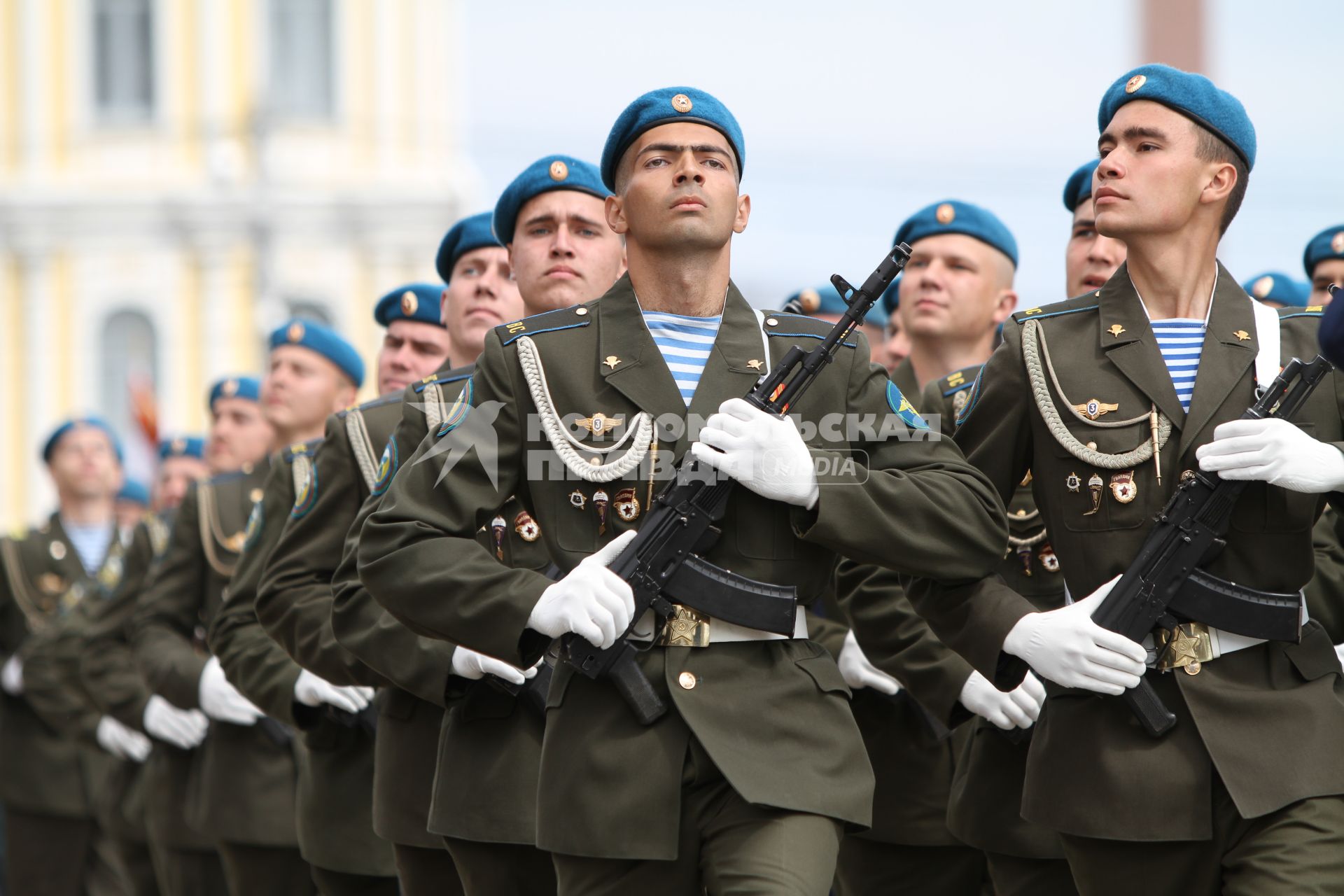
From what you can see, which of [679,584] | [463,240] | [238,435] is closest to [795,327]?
[679,584]

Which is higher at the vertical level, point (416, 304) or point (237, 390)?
point (416, 304)

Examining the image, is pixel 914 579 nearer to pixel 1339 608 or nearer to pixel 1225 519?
pixel 1225 519

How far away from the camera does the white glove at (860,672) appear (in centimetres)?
611

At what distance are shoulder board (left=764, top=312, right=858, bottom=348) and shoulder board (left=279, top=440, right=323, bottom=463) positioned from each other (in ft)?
8.35

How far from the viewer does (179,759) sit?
8.45m

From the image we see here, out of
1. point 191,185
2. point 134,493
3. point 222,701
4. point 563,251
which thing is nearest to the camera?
point 563,251

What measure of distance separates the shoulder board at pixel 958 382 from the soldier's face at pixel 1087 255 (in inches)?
17.7

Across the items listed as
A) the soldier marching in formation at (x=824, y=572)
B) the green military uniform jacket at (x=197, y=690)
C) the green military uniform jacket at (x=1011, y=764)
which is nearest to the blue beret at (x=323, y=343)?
the green military uniform jacket at (x=197, y=690)

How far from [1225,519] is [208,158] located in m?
30.8

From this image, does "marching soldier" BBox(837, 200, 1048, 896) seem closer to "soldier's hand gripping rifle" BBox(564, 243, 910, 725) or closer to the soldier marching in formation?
the soldier marching in formation

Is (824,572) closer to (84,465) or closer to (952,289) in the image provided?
(952,289)

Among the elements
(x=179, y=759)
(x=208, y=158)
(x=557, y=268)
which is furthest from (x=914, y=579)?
(x=208, y=158)

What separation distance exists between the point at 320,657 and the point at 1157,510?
8.14 ft

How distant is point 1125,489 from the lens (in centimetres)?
454
